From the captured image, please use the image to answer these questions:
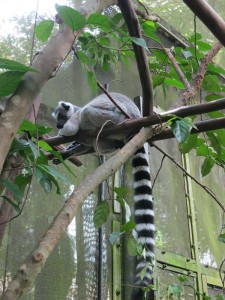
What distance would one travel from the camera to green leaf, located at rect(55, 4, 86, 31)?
1468 mm

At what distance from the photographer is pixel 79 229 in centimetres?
426

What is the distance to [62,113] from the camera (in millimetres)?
4273

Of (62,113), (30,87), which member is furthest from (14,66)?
(62,113)

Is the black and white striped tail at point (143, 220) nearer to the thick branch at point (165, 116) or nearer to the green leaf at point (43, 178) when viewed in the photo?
the thick branch at point (165, 116)

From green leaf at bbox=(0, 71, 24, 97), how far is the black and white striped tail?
5.12ft

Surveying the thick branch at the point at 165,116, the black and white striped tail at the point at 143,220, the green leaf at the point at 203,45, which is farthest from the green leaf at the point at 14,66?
the green leaf at the point at 203,45

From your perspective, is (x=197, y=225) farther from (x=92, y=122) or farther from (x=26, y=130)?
(x=26, y=130)

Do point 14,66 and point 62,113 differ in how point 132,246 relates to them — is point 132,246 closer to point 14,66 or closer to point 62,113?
point 14,66

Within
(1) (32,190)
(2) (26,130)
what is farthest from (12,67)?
(1) (32,190)

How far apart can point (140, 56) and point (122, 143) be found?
197 cm

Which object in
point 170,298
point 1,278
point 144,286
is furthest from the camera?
point 170,298

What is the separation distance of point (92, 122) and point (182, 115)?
6.82 ft

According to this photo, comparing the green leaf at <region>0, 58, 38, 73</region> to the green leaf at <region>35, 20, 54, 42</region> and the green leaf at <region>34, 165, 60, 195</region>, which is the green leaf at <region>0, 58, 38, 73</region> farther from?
the green leaf at <region>35, 20, 54, 42</region>

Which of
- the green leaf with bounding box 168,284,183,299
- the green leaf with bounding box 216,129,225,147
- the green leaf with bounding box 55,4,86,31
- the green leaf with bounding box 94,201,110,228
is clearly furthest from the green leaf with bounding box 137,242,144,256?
the green leaf with bounding box 168,284,183,299
